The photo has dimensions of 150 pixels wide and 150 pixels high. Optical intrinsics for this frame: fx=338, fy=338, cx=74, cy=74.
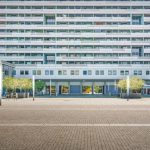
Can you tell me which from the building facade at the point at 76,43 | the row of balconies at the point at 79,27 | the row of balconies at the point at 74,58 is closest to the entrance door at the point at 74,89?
the building facade at the point at 76,43

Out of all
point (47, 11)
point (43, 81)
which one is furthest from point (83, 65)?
point (47, 11)

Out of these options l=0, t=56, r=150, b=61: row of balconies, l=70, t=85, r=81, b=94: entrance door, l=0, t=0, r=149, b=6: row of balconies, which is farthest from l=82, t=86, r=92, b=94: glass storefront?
l=0, t=0, r=149, b=6: row of balconies

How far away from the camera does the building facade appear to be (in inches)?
3477

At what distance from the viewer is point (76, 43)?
8919 centimetres

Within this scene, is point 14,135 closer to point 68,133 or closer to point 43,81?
point 68,133

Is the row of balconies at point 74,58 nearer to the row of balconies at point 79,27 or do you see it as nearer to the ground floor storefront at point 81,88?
the ground floor storefront at point 81,88

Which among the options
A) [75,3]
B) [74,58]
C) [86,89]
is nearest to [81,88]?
[86,89]

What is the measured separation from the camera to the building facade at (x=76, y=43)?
88312mm

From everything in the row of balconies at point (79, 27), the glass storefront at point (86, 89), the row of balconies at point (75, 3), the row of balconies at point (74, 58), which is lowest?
the glass storefront at point (86, 89)

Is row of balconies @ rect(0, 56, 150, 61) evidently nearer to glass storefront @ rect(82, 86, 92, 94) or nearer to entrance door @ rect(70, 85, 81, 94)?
entrance door @ rect(70, 85, 81, 94)

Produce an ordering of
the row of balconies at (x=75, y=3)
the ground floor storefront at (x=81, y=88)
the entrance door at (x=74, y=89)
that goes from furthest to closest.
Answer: the row of balconies at (x=75, y=3) < the entrance door at (x=74, y=89) < the ground floor storefront at (x=81, y=88)

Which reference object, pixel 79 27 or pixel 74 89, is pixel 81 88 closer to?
pixel 74 89

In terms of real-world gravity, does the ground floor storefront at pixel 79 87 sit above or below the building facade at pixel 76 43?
below

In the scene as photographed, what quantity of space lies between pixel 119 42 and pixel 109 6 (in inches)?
418
